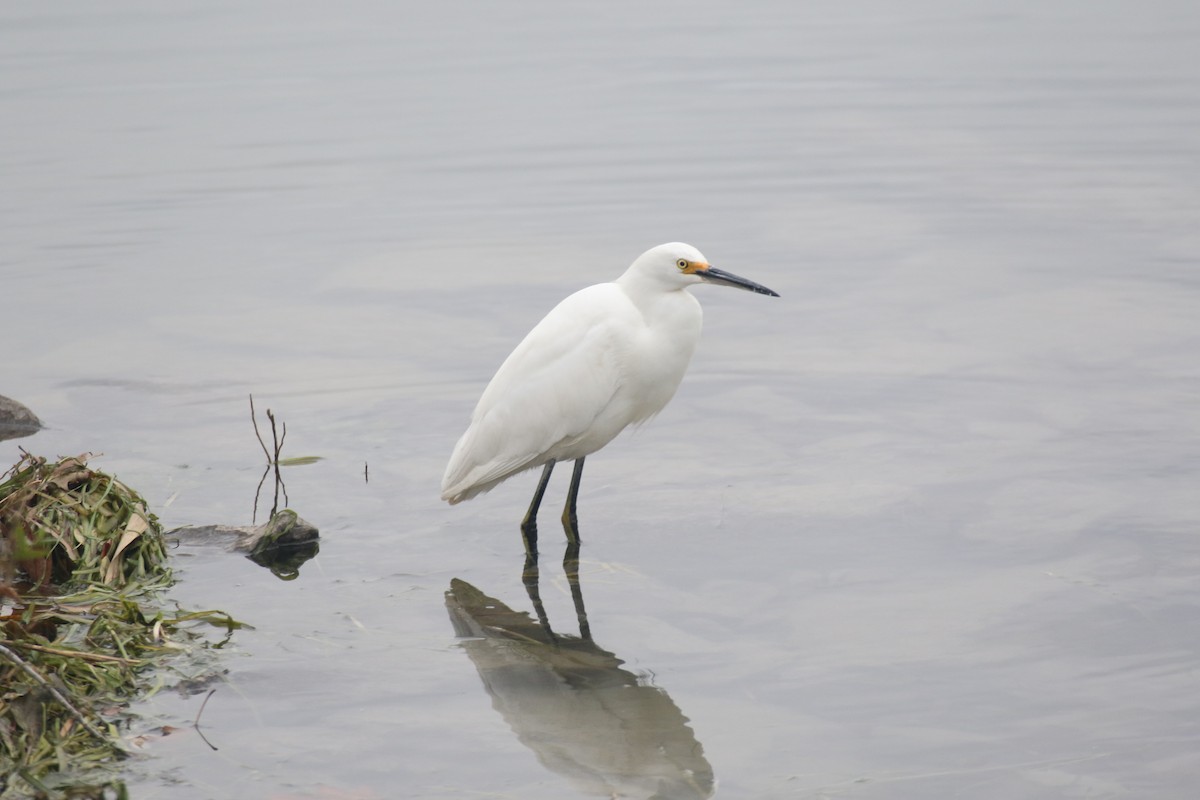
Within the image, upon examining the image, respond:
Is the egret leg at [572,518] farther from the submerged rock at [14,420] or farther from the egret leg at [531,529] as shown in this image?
the submerged rock at [14,420]

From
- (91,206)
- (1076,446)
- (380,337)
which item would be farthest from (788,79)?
(1076,446)

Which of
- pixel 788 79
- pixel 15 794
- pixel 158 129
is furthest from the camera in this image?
pixel 788 79

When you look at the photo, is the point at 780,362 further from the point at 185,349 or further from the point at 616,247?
the point at 185,349

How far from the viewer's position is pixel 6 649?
14.2ft

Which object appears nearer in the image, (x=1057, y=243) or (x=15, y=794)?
(x=15, y=794)

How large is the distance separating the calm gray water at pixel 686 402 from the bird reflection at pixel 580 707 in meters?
0.02

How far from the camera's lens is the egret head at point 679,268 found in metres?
6.03

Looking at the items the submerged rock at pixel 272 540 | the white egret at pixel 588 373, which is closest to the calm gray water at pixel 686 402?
the submerged rock at pixel 272 540

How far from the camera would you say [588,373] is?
20.0ft

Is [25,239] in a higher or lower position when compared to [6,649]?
lower

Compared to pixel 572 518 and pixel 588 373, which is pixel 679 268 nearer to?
pixel 588 373

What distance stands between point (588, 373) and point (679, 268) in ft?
1.94

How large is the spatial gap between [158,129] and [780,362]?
1090 centimetres

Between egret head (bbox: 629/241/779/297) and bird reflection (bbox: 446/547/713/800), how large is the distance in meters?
1.40
